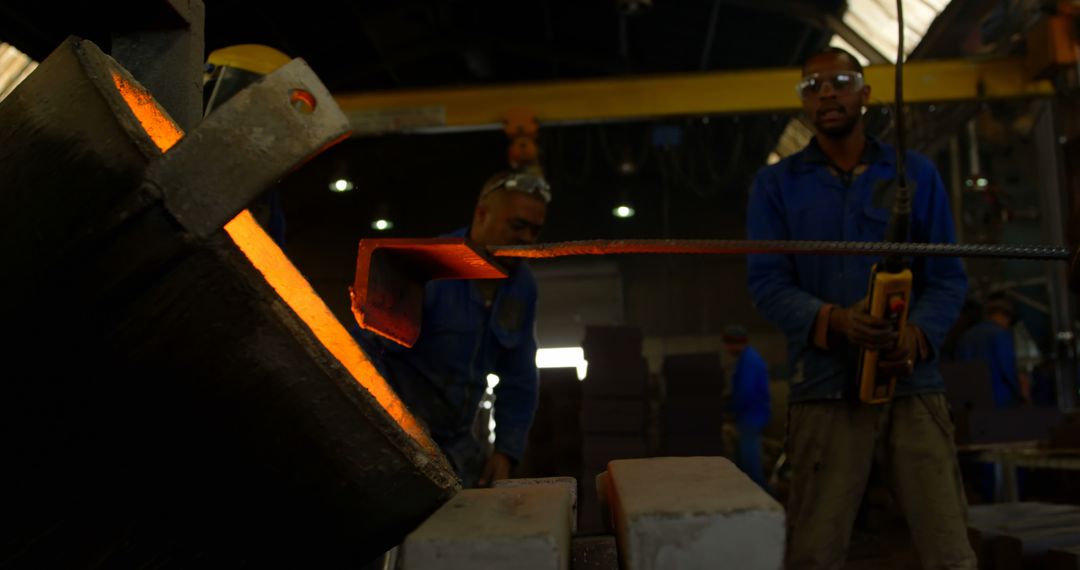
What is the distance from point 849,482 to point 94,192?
5.93 ft

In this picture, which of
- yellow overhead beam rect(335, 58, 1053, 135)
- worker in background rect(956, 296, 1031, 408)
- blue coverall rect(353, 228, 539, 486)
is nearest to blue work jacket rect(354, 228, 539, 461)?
blue coverall rect(353, 228, 539, 486)

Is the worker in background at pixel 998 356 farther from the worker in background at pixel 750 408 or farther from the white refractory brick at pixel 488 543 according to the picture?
the white refractory brick at pixel 488 543

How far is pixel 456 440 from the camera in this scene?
262 cm

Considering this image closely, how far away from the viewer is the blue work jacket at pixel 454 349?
253cm

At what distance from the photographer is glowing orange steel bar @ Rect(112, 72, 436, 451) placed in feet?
2.94

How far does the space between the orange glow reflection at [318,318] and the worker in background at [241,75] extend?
4.43 ft

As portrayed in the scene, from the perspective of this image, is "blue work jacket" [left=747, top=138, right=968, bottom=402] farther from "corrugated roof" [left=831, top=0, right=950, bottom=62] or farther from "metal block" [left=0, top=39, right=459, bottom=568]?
"corrugated roof" [left=831, top=0, right=950, bottom=62]

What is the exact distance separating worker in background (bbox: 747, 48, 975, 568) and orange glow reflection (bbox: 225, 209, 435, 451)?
129 centimetres

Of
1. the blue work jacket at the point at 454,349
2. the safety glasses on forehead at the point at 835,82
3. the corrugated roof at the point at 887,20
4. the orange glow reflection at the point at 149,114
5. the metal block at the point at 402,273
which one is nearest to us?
the orange glow reflection at the point at 149,114

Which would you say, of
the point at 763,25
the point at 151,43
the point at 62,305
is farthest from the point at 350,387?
the point at 763,25

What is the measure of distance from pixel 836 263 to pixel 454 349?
3.66 feet

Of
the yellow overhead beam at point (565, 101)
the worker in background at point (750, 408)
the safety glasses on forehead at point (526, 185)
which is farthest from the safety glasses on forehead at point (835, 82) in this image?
the worker in background at point (750, 408)

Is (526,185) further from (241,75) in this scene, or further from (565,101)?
(565,101)

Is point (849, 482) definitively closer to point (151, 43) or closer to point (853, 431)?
point (853, 431)
